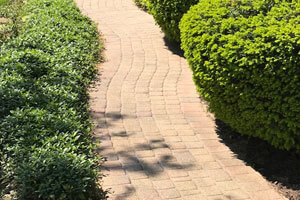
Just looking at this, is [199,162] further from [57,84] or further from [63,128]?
[57,84]

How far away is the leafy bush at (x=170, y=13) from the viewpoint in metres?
8.17

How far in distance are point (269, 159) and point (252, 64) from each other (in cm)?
131

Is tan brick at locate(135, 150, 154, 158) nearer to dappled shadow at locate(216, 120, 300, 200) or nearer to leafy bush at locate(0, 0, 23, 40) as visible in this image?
dappled shadow at locate(216, 120, 300, 200)

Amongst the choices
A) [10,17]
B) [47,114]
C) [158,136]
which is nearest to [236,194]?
[158,136]

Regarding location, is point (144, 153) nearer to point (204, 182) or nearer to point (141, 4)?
point (204, 182)

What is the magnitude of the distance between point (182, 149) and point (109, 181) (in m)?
1.14

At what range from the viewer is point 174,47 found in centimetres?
884

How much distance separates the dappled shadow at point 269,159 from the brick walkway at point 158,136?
12cm

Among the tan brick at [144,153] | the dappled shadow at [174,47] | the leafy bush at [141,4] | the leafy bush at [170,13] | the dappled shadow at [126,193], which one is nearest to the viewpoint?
the dappled shadow at [126,193]

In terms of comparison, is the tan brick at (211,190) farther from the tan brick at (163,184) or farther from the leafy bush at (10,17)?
the leafy bush at (10,17)

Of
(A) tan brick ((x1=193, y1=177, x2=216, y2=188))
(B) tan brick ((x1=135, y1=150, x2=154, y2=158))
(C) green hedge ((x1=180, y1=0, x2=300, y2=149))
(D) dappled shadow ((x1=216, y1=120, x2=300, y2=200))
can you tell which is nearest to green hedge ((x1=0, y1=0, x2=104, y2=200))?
(B) tan brick ((x1=135, y1=150, x2=154, y2=158))

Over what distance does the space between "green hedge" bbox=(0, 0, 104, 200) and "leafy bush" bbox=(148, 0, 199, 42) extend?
138cm

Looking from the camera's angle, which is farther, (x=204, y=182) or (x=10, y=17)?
(x=10, y=17)

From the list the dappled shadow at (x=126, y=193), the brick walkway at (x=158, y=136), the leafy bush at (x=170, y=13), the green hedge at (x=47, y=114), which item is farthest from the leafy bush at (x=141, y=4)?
the dappled shadow at (x=126, y=193)
